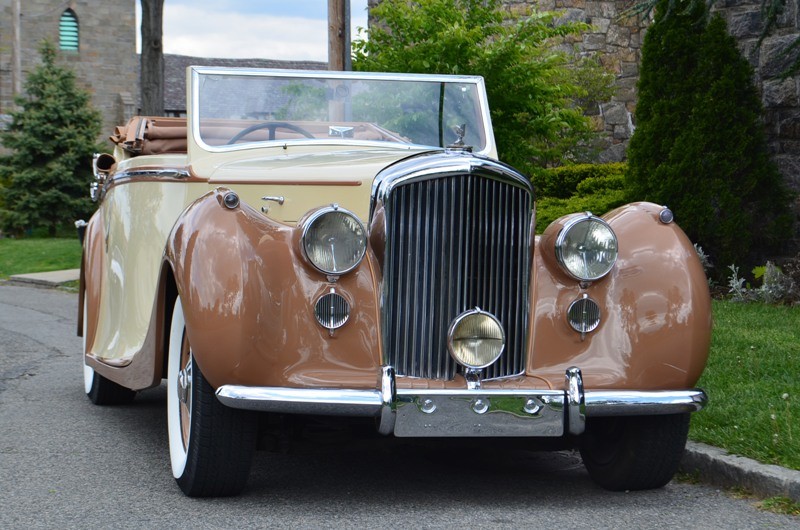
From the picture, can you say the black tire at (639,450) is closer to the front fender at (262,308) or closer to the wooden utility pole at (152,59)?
the front fender at (262,308)

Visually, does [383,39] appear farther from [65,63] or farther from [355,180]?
[65,63]

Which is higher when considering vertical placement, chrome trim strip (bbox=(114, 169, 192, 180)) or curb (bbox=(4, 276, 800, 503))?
chrome trim strip (bbox=(114, 169, 192, 180))

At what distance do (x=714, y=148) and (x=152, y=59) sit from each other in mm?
9347

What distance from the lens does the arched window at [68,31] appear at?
43.4 meters

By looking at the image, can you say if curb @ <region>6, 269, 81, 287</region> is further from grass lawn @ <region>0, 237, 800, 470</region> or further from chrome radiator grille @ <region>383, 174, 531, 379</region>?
chrome radiator grille @ <region>383, 174, 531, 379</region>

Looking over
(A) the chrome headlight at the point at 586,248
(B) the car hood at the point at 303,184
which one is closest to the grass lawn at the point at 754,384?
(A) the chrome headlight at the point at 586,248

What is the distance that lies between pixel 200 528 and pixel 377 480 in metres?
1.06

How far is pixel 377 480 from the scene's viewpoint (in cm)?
481

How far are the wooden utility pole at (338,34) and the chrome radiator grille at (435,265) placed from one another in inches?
316

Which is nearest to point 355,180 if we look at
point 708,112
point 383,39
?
point 708,112

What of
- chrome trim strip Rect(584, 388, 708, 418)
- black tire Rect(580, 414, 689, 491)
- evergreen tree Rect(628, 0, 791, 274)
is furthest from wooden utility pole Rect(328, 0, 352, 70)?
chrome trim strip Rect(584, 388, 708, 418)

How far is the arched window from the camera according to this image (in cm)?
4344

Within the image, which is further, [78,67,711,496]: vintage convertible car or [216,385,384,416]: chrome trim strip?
[78,67,711,496]: vintage convertible car

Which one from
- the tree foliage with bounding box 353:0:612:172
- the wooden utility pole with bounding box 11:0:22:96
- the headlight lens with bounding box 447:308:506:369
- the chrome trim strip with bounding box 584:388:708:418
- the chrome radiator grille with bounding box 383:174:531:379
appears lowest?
Result: the chrome trim strip with bounding box 584:388:708:418
